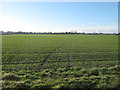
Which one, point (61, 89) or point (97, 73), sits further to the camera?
point (97, 73)

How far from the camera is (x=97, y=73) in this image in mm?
9531

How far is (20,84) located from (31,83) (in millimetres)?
705

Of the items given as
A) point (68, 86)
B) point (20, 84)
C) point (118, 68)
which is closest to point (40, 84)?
point (20, 84)

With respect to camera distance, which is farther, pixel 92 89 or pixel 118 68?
pixel 118 68

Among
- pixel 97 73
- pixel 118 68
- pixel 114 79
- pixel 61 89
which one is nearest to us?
pixel 61 89

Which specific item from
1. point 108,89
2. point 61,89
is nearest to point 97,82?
point 108,89

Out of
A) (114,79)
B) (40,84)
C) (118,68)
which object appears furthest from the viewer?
(118,68)

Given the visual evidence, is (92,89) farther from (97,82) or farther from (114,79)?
(114,79)

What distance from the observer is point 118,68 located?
10766mm

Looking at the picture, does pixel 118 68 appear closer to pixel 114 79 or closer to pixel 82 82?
pixel 114 79

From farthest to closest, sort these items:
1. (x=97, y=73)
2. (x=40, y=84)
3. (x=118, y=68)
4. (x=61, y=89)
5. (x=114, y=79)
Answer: (x=118, y=68), (x=97, y=73), (x=114, y=79), (x=40, y=84), (x=61, y=89)

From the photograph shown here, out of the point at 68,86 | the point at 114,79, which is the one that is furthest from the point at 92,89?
the point at 114,79

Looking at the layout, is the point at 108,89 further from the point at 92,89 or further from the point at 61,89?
A: the point at 61,89

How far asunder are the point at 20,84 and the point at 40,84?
118 cm
